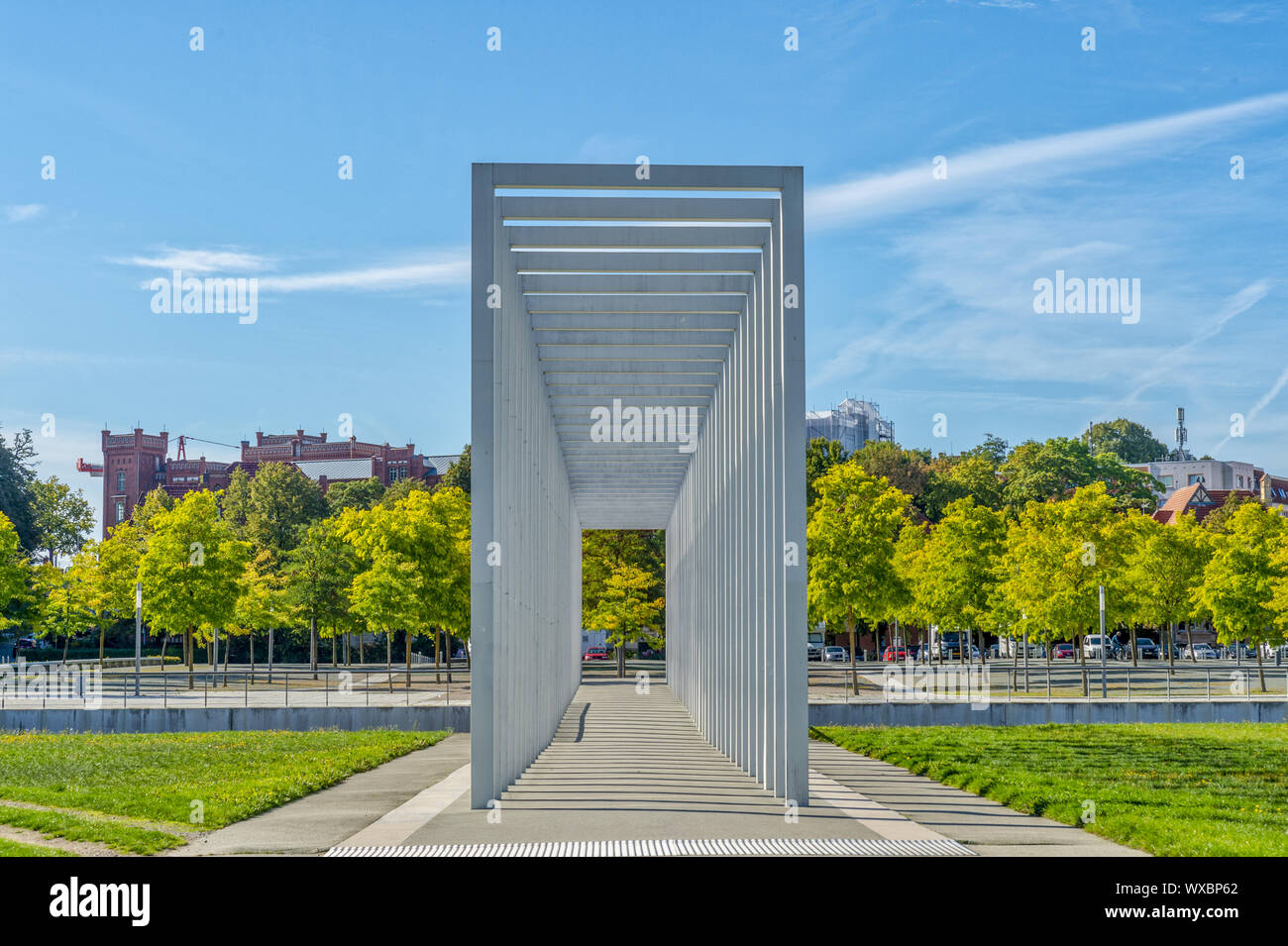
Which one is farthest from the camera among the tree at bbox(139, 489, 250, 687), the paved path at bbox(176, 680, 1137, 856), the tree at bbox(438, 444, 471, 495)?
the tree at bbox(438, 444, 471, 495)

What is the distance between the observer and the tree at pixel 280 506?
7025 centimetres

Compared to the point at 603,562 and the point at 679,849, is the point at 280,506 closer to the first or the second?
the point at 603,562

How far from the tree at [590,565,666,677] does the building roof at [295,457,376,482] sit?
56.5 meters

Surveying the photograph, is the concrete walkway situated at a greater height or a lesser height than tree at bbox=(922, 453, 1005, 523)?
lesser

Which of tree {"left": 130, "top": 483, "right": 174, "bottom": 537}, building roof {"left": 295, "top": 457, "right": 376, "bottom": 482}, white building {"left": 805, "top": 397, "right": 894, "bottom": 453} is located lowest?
tree {"left": 130, "top": 483, "right": 174, "bottom": 537}

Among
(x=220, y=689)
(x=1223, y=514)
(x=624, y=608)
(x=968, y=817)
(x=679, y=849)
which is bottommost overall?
(x=220, y=689)

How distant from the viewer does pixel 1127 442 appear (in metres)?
118

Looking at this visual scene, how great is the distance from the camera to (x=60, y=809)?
11.0 meters

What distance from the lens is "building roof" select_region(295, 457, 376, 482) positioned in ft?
311

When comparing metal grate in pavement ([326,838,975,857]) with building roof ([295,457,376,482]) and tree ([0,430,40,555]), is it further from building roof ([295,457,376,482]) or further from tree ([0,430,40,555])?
building roof ([295,457,376,482])

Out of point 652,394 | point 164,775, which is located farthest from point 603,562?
point 164,775

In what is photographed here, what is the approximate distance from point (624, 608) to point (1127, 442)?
92.6 metres

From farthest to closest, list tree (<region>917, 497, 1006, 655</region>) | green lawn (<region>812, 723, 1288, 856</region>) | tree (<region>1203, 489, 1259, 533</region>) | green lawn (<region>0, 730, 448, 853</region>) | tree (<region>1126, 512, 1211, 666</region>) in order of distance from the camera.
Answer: tree (<region>1203, 489, 1259, 533</region>) < tree (<region>1126, 512, 1211, 666</region>) < tree (<region>917, 497, 1006, 655</region>) < green lawn (<region>0, 730, 448, 853</region>) < green lawn (<region>812, 723, 1288, 856</region>)

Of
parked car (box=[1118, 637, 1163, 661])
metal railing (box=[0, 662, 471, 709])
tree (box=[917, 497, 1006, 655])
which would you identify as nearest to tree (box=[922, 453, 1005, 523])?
parked car (box=[1118, 637, 1163, 661])
